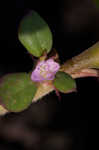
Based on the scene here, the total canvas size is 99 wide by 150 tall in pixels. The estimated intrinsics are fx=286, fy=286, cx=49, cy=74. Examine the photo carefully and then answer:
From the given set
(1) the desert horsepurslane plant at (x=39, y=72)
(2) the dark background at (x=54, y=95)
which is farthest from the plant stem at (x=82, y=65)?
(2) the dark background at (x=54, y=95)

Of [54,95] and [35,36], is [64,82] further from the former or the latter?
[54,95]

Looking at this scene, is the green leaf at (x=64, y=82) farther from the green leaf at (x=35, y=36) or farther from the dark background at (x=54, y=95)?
the dark background at (x=54, y=95)

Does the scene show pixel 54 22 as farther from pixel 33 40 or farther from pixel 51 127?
pixel 33 40

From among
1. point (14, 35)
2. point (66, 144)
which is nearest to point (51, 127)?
point (66, 144)

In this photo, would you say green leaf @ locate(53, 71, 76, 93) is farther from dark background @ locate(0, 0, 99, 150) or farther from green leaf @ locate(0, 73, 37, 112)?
dark background @ locate(0, 0, 99, 150)

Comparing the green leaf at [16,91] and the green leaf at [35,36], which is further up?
the green leaf at [35,36]

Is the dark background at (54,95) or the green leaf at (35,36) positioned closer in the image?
the green leaf at (35,36)

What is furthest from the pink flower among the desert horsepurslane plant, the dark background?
the dark background
